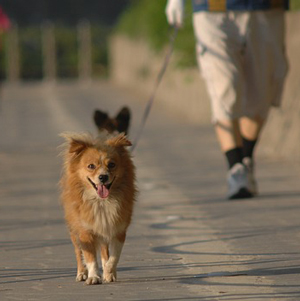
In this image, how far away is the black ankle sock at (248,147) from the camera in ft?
35.1

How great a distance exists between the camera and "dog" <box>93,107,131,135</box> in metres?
9.24

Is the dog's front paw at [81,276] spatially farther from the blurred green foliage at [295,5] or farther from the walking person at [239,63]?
the blurred green foliage at [295,5]

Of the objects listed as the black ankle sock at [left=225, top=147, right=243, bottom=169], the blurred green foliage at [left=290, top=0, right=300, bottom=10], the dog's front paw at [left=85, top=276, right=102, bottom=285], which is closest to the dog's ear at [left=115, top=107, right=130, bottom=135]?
the black ankle sock at [left=225, top=147, right=243, bottom=169]

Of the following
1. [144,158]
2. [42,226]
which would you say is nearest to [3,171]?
[144,158]

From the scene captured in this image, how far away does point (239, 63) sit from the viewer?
1048 cm

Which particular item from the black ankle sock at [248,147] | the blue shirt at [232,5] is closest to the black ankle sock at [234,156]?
the black ankle sock at [248,147]

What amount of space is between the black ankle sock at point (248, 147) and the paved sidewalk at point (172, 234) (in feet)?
1.24

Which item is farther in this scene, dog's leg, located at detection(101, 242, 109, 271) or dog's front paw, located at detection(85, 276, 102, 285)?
dog's leg, located at detection(101, 242, 109, 271)

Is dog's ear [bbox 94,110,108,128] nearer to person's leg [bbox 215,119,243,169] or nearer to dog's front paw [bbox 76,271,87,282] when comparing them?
person's leg [bbox 215,119,243,169]

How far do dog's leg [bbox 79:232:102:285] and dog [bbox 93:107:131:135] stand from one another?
2.56 m

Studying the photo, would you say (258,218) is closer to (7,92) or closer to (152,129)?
(152,129)

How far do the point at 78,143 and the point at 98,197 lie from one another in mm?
321

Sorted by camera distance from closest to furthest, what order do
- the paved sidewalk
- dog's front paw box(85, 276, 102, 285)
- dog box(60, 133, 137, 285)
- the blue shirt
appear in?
the paved sidewalk, dog's front paw box(85, 276, 102, 285), dog box(60, 133, 137, 285), the blue shirt

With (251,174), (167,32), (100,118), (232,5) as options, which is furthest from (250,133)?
(167,32)
